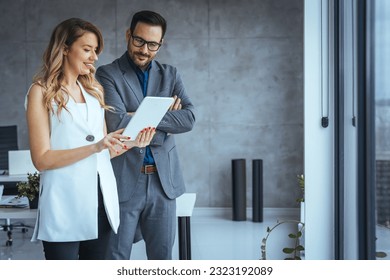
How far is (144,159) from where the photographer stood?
122 inches

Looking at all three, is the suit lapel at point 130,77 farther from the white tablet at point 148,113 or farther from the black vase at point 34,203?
the black vase at point 34,203

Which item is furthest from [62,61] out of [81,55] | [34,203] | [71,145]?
[34,203]

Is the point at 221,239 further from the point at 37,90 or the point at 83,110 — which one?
the point at 37,90

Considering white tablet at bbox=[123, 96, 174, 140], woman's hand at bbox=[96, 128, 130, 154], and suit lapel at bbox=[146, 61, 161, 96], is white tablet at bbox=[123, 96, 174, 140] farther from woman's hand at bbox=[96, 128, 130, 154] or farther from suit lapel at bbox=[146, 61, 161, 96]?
suit lapel at bbox=[146, 61, 161, 96]

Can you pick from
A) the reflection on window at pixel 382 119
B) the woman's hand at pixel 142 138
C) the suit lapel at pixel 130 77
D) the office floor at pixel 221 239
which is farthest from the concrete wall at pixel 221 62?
the reflection on window at pixel 382 119

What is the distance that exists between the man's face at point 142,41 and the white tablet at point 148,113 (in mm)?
494

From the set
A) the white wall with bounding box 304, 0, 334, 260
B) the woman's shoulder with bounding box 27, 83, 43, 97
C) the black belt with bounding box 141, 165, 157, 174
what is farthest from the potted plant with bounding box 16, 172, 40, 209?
the white wall with bounding box 304, 0, 334, 260

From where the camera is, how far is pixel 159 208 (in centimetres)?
306

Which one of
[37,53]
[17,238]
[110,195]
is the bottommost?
[17,238]

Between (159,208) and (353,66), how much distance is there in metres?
1.09

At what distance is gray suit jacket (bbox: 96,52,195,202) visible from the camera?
10.1 feet

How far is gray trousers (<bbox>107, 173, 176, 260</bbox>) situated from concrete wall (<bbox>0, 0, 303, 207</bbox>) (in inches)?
166

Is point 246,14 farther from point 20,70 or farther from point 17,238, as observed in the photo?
point 17,238
